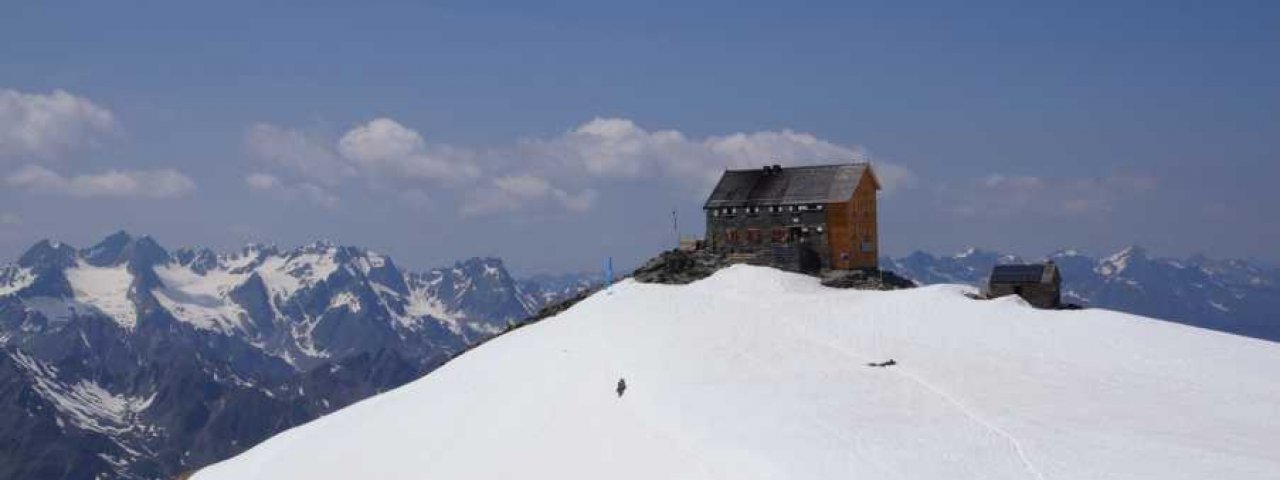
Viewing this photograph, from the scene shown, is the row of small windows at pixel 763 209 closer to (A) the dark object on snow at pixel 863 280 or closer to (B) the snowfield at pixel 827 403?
(A) the dark object on snow at pixel 863 280

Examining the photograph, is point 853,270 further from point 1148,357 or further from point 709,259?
point 1148,357

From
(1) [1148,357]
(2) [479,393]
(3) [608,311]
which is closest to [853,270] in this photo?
(3) [608,311]

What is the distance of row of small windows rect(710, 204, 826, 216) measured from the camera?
3165 inches

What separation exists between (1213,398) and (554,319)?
38.3 m

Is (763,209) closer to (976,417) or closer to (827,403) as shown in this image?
(827,403)

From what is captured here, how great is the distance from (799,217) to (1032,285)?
18726mm

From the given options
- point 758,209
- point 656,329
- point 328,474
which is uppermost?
point 758,209

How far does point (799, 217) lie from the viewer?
80812 mm

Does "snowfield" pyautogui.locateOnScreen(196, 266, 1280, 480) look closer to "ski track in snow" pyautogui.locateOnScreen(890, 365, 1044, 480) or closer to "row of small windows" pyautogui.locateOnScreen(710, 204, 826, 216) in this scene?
"ski track in snow" pyautogui.locateOnScreen(890, 365, 1044, 480)

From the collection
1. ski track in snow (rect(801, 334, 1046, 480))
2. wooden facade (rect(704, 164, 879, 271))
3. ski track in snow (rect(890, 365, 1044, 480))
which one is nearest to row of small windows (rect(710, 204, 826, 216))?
wooden facade (rect(704, 164, 879, 271))

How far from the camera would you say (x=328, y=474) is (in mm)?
43125

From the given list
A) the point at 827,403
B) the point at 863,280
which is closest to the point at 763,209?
the point at 863,280

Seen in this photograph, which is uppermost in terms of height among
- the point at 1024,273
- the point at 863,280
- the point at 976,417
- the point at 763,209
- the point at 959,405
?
the point at 763,209

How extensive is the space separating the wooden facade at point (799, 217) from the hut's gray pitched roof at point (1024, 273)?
12804 mm
